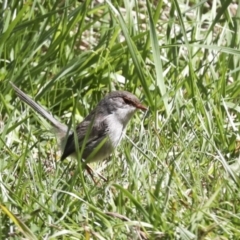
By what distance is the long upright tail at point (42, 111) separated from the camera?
704 cm

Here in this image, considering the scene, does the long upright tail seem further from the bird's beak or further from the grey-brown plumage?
the bird's beak

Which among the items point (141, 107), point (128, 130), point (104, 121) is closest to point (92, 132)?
point (104, 121)

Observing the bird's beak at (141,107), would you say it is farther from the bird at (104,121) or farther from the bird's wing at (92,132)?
the bird's wing at (92,132)

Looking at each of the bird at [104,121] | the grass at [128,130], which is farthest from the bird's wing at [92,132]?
the grass at [128,130]

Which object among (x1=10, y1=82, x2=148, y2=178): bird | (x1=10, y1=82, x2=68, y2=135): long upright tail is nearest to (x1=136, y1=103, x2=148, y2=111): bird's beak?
(x1=10, y1=82, x2=148, y2=178): bird

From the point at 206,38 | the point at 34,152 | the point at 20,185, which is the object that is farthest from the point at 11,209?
the point at 206,38

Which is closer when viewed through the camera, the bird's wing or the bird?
the bird

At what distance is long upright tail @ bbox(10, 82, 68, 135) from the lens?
7.04 metres

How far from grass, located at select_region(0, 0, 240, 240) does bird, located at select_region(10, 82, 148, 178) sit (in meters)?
0.08

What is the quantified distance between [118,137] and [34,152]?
1.97 feet

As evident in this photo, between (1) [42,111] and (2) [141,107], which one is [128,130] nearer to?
(2) [141,107]

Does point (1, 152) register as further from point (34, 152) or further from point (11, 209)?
point (11, 209)

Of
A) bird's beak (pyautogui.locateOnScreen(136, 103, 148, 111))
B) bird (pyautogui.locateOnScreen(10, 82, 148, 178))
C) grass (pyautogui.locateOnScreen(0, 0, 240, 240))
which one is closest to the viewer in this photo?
grass (pyautogui.locateOnScreen(0, 0, 240, 240))

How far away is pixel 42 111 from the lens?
7.11 metres
